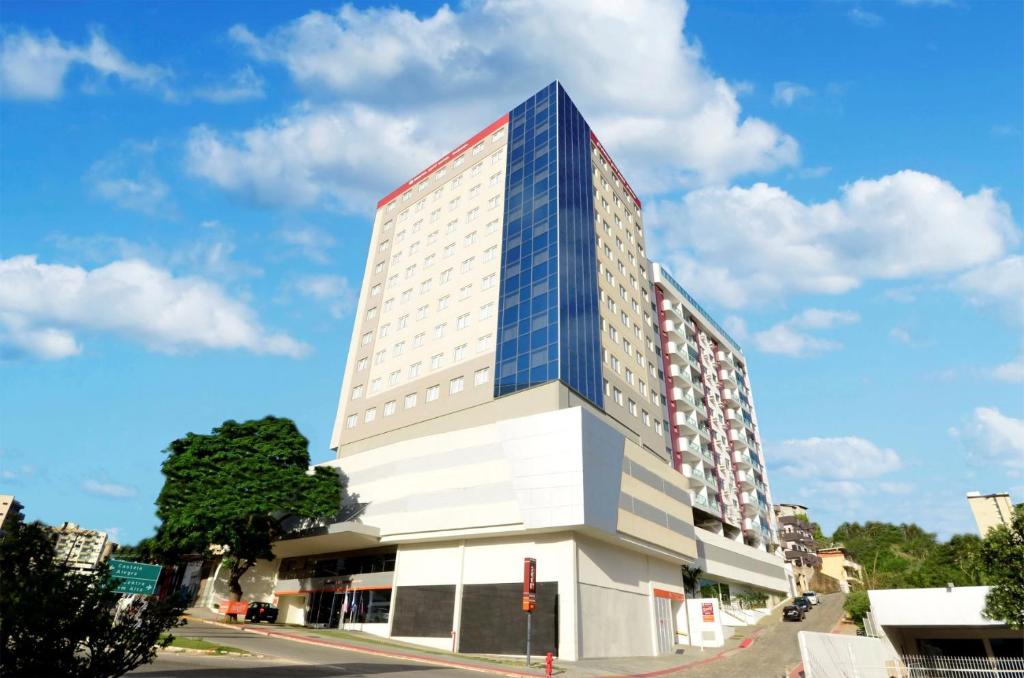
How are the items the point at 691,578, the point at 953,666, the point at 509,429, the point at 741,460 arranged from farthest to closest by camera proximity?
the point at 741,460
the point at 691,578
the point at 509,429
the point at 953,666

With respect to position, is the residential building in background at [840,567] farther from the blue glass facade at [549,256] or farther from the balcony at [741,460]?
the blue glass facade at [549,256]

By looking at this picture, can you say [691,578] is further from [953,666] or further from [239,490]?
[239,490]

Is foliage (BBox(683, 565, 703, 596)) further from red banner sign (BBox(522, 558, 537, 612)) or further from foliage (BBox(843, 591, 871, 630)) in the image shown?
red banner sign (BBox(522, 558, 537, 612))

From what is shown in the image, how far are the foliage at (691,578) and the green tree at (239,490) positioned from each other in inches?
1351

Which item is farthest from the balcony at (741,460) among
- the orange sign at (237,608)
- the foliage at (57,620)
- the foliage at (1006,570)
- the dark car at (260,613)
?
the foliage at (57,620)

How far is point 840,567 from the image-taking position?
115 m

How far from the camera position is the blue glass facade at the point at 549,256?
4834 cm

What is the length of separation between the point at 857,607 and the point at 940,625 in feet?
65.1

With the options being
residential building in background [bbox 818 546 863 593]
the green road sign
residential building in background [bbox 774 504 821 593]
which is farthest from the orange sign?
residential building in background [bbox 818 546 863 593]

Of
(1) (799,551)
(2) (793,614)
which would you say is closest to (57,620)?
(2) (793,614)

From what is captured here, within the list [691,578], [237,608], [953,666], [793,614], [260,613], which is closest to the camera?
[953,666]

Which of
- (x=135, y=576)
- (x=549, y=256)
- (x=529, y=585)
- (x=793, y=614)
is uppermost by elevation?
(x=549, y=256)

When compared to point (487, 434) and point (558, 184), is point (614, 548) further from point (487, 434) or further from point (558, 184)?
point (558, 184)

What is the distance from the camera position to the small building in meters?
35.7
